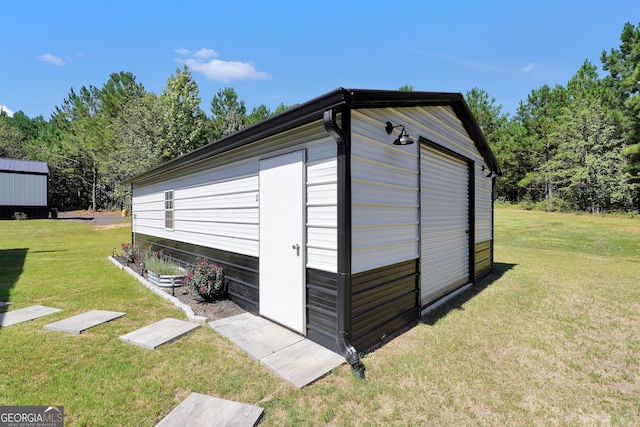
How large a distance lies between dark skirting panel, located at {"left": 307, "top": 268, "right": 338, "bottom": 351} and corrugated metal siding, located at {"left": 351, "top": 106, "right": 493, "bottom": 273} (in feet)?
1.24

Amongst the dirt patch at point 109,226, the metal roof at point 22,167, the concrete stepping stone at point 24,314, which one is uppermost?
the metal roof at point 22,167

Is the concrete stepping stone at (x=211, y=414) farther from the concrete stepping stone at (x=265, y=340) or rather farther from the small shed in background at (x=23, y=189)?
the small shed in background at (x=23, y=189)

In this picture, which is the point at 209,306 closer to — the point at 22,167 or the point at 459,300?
the point at 459,300

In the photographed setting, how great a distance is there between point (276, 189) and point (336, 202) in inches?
46.6

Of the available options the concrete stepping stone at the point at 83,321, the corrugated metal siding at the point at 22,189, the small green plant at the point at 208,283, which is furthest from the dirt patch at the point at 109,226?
the small green plant at the point at 208,283

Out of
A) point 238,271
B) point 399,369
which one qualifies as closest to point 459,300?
point 399,369

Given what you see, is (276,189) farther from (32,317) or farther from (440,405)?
(32,317)

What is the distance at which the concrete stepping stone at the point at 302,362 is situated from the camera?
9.09 feet

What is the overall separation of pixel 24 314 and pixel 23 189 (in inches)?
1037

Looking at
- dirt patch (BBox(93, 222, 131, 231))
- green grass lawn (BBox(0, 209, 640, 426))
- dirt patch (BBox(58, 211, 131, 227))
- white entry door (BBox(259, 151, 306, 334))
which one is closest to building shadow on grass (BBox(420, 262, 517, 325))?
green grass lawn (BBox(0, 209, 640, 426))

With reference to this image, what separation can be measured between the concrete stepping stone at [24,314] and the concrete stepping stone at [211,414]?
145 inches

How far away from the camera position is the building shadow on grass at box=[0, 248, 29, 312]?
5.71m

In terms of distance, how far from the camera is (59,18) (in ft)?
23.5

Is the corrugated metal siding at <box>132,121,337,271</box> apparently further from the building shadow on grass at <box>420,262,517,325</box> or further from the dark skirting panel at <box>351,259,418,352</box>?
the building shadow on grass at <box>420,262,517,325</box>
